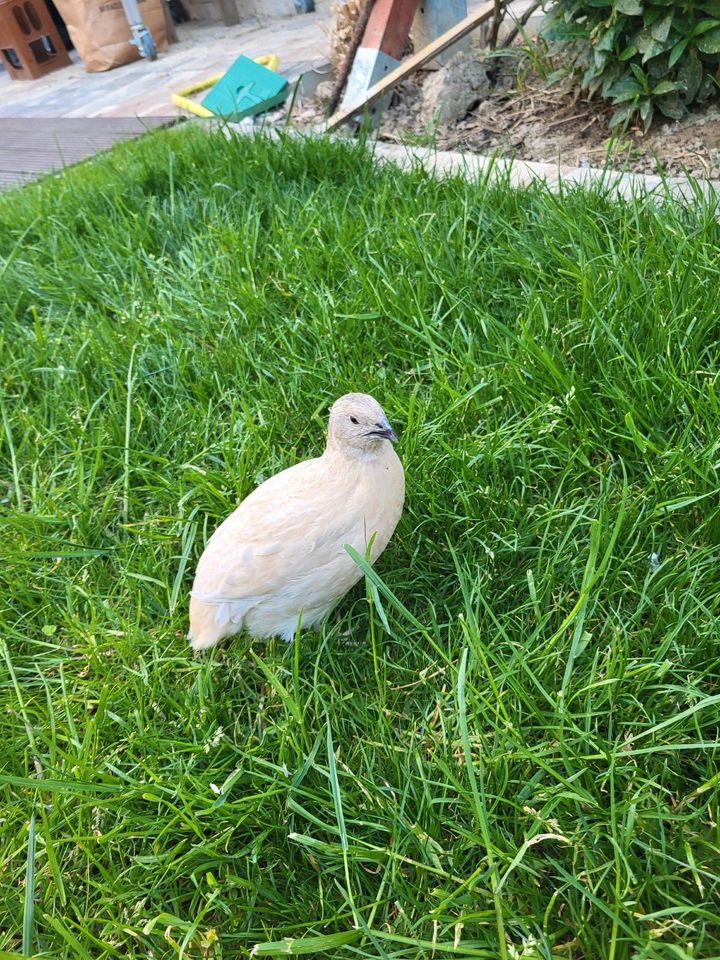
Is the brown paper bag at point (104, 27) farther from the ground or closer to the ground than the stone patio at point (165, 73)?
farther from the ground

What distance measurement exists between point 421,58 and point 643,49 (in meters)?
1.28

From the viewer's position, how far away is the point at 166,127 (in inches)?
184

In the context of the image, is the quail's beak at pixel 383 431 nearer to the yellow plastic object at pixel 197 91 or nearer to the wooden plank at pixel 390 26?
the wooden plank at pixel 390 26

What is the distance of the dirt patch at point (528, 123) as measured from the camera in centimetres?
266

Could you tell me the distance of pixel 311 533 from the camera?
137 cm

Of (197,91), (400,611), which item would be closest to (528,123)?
(400,611)

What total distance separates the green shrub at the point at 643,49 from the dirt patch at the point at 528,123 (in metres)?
0.11

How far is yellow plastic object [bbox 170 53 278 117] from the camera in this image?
4.66m

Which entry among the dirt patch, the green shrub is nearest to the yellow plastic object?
the dirt patch

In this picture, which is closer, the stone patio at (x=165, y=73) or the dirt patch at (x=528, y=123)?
the dirt patch at (x=528, y=123)

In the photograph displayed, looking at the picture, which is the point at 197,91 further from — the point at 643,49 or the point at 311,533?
the point at 311,533

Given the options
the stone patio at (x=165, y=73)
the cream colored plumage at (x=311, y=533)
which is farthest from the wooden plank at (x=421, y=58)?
the cream colored plumage at (x=311, y=533)

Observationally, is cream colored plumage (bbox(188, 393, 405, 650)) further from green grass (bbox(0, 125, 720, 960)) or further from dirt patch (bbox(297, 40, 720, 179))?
dirt patch (bbox(297, 40, 720, 179))

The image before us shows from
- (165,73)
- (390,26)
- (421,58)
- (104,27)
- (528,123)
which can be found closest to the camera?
(528,123)
